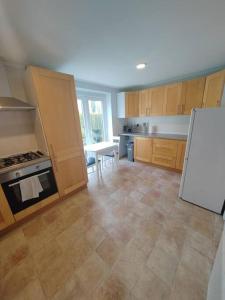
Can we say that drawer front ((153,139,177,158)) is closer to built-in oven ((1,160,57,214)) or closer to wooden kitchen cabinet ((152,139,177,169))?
wooden kitchen cabinet ((152,139,177,169))

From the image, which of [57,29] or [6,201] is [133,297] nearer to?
[6,201]

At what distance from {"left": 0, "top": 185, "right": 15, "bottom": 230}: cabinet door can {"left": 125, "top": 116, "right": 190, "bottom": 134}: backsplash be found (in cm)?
374

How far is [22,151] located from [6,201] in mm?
854

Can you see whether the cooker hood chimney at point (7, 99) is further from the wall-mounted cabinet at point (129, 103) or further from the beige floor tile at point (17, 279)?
the wall-mounted cabinet at point (129, 103)

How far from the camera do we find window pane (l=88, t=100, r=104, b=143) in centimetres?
354

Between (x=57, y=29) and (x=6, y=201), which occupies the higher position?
(x=57, y=29)

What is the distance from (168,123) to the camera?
11.6 ft

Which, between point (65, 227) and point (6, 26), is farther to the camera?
point (65, 227)

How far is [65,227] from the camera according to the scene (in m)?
1.75

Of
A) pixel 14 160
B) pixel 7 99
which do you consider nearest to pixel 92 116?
pixel 7 99

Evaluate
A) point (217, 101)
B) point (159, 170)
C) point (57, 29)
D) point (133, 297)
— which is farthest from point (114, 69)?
point (133, 297)

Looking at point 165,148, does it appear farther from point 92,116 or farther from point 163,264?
point 163,264

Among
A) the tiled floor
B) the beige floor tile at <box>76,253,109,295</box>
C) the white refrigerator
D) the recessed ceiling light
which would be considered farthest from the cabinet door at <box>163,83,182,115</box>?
the beige floor tile at <box>76,253,109,295</box>

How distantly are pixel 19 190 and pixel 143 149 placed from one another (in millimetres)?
2971
